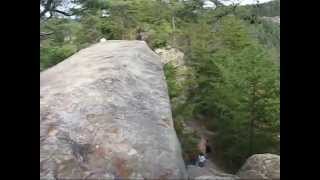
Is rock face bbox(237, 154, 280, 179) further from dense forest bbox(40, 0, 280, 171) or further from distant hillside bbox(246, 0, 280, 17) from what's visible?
distant hillside bbox(246, 0, 280, 17)

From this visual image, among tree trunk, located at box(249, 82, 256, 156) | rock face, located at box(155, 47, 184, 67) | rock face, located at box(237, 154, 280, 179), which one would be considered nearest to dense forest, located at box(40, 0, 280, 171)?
tree trunk, located at box(249, 82, 256, 156)

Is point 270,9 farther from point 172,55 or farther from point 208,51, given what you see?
point 172,55

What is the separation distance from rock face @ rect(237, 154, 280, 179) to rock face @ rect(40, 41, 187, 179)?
2.25 metres

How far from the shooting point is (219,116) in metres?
10.8

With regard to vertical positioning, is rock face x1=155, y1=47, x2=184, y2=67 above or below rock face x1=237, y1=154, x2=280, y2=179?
above

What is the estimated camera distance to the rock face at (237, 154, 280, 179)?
6.68 m

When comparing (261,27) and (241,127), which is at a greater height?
(261,27)

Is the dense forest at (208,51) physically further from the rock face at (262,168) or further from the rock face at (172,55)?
the rock face at (262,168)

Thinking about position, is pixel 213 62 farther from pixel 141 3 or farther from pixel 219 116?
pixel 141 3

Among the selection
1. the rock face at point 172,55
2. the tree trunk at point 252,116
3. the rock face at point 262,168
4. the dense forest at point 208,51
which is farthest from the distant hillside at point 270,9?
the rock face at point 262,168

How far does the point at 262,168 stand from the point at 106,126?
10.7 ft
